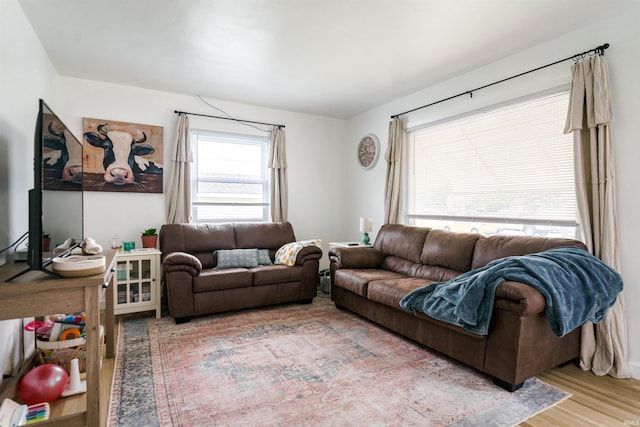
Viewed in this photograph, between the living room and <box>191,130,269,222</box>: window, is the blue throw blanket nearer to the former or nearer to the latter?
the living room

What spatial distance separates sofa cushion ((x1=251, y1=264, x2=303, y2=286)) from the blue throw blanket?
1.91 m

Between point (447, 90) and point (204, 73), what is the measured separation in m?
2.63

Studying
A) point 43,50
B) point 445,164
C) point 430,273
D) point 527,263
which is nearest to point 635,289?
point 527,263

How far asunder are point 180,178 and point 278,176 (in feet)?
4.30

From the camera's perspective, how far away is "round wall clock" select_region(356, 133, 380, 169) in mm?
4839

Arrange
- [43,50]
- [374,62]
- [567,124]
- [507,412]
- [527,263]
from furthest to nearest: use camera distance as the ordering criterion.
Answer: [374,62] < [43,50] < [567,124] < [527,263] < [507,412]

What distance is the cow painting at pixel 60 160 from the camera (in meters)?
1.84

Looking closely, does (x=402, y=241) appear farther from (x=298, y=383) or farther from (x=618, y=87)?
(x=618, y=87)

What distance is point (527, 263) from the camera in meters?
2.23

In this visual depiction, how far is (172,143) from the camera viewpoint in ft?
14.0

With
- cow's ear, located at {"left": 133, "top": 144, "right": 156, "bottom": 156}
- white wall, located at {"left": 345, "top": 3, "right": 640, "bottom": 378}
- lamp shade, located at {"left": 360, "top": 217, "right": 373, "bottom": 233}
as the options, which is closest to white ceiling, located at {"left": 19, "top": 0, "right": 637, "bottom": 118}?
white wall, located at {"left": 345, "top": 3, "right": 640, "bottom": 378}

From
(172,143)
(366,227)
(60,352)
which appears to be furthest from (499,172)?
(60,352)

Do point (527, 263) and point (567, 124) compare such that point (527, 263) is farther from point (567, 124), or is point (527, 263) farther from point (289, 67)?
point (289, 67)

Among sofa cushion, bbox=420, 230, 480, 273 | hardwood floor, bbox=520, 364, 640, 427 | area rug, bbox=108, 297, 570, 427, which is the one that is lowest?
hardwood floor, bbox=520, 364, 640, 427
